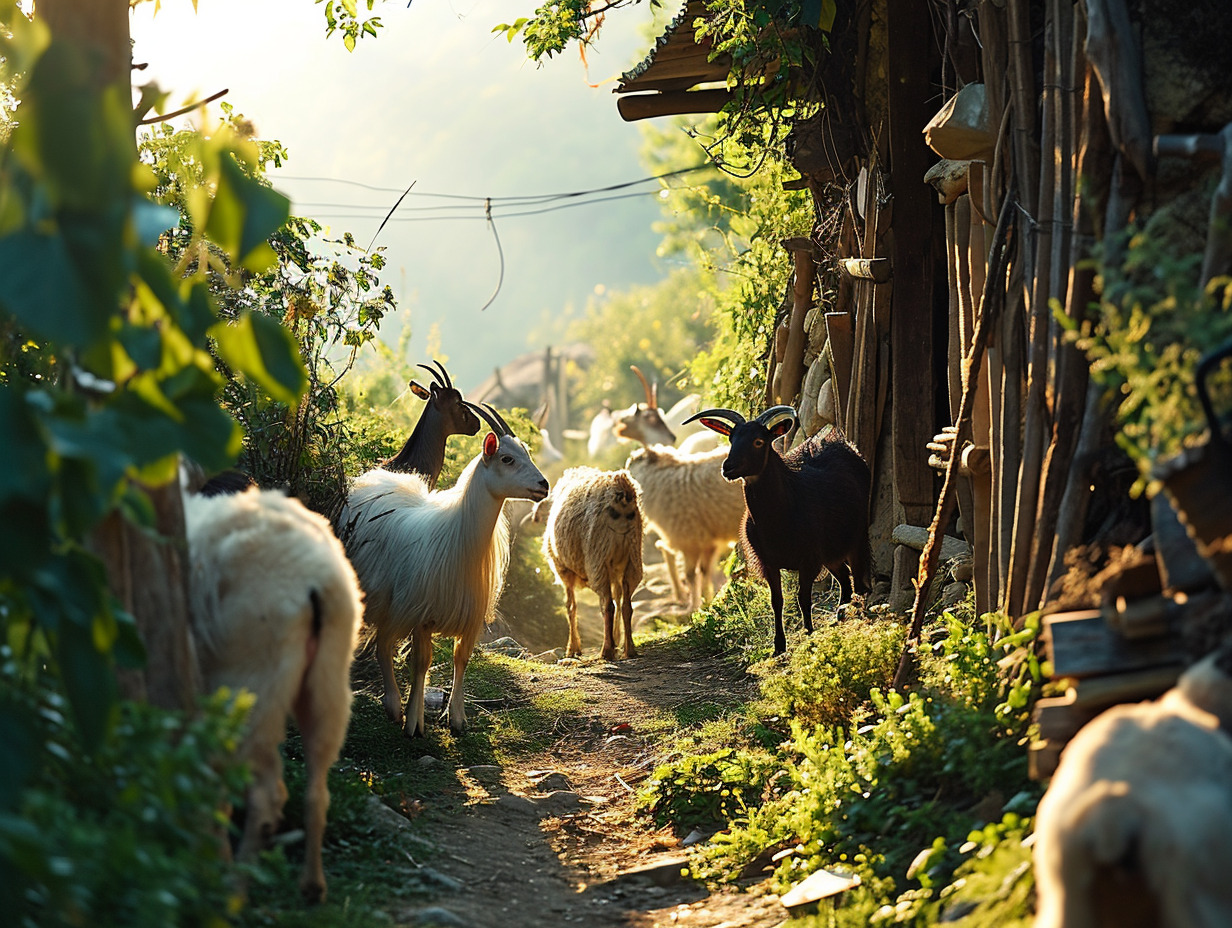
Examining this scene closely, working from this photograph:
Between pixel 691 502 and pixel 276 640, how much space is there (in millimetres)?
8094

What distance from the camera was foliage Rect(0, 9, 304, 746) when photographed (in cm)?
214

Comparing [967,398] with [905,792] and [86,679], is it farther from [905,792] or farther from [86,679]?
[86,679]

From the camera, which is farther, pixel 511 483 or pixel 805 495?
pixel 805 495

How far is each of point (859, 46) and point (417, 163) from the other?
5422 inches

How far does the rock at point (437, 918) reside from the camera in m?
3.64

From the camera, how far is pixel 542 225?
144 metres

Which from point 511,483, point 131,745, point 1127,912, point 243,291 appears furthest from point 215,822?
point 243,291

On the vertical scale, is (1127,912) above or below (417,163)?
below

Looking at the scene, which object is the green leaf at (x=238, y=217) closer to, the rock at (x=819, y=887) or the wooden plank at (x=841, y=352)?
the rock at (x=819, y=887)

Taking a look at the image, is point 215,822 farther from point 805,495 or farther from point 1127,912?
point 805,495

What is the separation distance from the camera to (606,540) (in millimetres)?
9156

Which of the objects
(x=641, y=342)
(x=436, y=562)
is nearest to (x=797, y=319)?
(x=436, y=562)

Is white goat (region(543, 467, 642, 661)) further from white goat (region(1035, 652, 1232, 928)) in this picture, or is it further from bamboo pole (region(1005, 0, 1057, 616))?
white goat (region(1035, 652, 1232, 928))

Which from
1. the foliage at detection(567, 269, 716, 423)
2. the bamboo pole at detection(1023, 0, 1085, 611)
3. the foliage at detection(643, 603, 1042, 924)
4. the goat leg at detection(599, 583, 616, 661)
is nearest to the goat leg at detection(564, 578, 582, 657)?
the goat leg at detection(599, 583, 616, 661)
